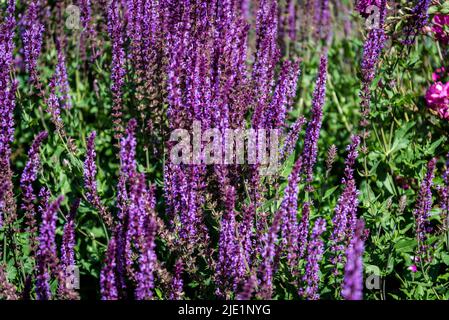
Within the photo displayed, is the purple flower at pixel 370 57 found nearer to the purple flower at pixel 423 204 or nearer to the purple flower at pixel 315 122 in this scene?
the purple flower at pixel 315 122

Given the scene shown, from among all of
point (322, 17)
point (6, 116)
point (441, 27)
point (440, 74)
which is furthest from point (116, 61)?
point (322, 17)

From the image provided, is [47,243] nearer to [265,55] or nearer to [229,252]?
[229,252]

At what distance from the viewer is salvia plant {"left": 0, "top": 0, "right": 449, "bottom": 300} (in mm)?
2689

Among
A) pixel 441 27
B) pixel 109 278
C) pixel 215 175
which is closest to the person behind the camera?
pixel 109 278

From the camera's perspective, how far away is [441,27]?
4133mm

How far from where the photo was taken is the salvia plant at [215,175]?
2.69 metres

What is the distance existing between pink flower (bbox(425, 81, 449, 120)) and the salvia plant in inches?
0.4

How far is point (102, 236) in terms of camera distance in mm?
4188

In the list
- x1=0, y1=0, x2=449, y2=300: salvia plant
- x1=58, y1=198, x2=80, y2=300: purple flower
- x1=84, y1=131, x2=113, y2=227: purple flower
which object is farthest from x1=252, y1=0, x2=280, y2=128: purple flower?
x1=58, y1=198, x2=80, y2=300: purple flower

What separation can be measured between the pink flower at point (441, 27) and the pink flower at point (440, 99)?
1.54ft

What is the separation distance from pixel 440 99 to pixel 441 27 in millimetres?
613

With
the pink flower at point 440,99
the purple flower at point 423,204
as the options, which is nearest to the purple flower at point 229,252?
the purple flower at point 423,204
